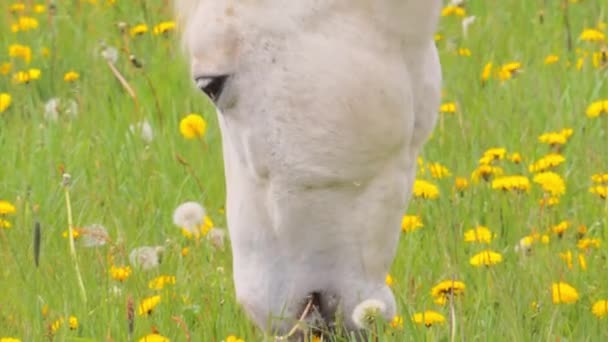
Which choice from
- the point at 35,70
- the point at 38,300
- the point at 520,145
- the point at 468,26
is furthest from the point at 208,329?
the point at 468,26

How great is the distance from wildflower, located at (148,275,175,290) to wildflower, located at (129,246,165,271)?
2.7 inches

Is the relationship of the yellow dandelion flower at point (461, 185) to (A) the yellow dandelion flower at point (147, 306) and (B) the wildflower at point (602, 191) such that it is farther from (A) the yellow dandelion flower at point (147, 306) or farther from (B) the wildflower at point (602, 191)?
(A) the yellow dandelion flower at point (147, 306)

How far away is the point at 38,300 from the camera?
3.26 metres

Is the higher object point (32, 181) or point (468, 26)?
point (468, 26)

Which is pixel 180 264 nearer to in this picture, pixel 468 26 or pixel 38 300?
pixel 38 300

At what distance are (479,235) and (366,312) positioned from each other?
3.39ft

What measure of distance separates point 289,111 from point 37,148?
2418mm

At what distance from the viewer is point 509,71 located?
475 cm

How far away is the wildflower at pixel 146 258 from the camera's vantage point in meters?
3.45

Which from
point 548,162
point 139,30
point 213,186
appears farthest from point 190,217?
point 139,30

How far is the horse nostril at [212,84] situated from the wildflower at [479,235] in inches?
49.3

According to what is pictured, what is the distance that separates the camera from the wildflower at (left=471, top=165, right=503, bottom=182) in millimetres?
3754

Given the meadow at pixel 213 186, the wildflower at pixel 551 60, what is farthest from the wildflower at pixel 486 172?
the wildflower at pixel 551 60

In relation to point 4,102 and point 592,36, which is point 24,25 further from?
point 592,36
